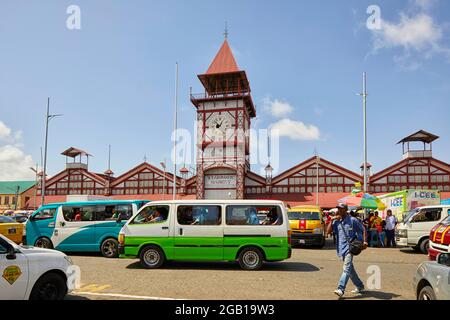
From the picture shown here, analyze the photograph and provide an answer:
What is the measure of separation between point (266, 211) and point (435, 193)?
15.6m

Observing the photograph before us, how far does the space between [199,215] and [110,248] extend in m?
4.53

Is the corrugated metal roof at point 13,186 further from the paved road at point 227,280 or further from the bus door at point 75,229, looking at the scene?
the paved road at point 227,280

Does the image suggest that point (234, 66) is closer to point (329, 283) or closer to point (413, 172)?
point (413, 172)

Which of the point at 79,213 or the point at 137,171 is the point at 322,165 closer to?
the point at 137,171

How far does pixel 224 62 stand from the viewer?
1905 inches

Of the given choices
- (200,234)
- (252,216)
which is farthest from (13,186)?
(252,216)

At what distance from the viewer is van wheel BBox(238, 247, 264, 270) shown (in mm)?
10367

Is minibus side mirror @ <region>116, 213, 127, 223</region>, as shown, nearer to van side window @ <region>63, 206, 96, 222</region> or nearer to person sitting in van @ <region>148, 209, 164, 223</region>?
van side window @ <region>63, 206, 96, 222</region>

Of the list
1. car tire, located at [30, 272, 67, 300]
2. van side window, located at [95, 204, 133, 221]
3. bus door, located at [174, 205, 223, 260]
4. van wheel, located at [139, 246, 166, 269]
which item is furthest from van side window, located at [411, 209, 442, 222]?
car tire, located at [30, 272, 67, 300]

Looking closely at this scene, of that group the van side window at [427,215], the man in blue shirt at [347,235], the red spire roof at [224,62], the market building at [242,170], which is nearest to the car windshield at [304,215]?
the van side window at [427,215]

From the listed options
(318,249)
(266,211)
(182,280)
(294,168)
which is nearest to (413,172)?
(294,168)

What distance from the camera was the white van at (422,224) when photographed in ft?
49.9

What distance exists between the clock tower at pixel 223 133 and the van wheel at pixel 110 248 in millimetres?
31571
